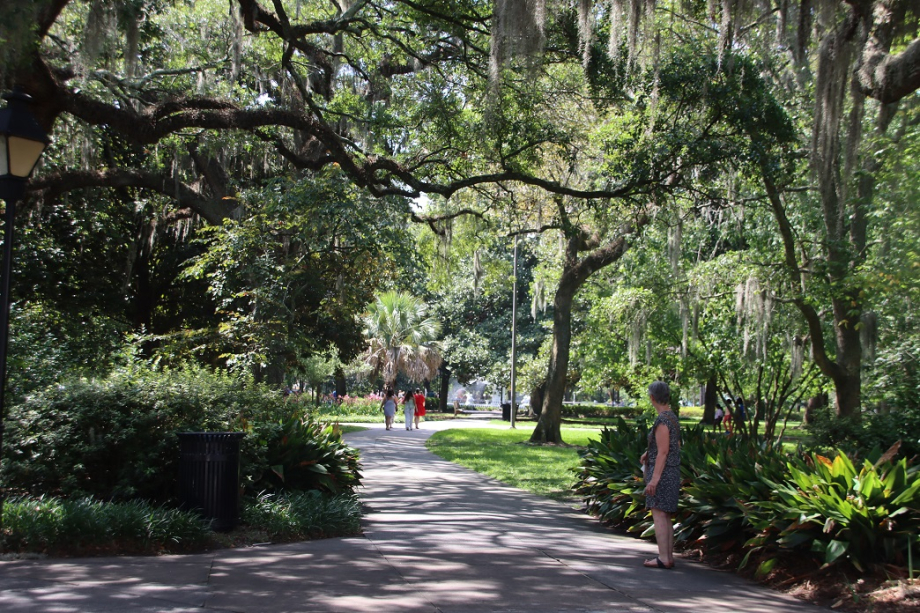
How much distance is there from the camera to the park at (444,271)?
268 inches

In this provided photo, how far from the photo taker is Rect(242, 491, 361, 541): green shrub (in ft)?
26.6

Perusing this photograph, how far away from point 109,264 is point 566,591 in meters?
17.5

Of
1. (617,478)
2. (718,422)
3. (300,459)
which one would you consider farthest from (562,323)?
(300,459)

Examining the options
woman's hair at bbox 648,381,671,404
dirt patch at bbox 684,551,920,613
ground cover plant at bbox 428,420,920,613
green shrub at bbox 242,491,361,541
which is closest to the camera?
dirt patch at bbox 684,551,920,613

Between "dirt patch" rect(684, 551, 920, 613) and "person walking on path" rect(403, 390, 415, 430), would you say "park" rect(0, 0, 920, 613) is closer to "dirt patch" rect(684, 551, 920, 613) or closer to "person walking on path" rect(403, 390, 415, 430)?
"dirt patch" rect(684, 551, 920, 613)

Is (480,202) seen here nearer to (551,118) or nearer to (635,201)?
(551,118)

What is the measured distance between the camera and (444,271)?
69.9 ft

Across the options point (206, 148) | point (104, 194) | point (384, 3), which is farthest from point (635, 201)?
point (104, 194)

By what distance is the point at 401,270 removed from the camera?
1852 centimetres

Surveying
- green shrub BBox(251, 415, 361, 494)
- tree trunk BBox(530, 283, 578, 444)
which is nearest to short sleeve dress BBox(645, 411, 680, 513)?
green shrub BBox(251, 415, 361, 494)

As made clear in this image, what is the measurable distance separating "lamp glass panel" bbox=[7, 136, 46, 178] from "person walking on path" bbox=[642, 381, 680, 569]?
601 cm

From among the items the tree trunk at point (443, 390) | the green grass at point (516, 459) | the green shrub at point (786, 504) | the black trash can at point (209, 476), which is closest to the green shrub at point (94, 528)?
the black trash can at point (209, 476)

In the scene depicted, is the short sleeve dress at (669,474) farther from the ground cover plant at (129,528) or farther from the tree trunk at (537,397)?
the tree trunk at (537,397)

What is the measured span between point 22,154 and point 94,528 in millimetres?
3414
